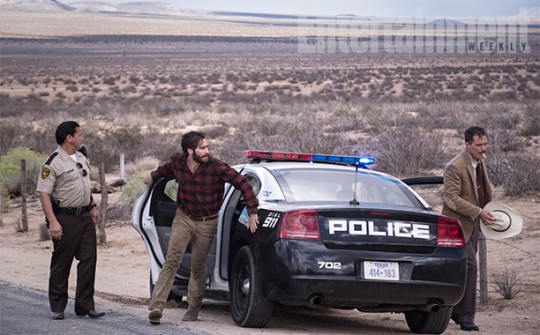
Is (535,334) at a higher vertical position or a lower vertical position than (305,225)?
lower

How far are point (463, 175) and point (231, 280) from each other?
7.26ft

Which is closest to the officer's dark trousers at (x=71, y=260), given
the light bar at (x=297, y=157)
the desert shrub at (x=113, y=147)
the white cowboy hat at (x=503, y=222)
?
the light bar at (x=297, y=157)

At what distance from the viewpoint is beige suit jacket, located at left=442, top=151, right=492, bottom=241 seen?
29.8 ft

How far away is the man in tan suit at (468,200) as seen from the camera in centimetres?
909

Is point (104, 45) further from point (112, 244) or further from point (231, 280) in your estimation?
Answer: point (231, 280)

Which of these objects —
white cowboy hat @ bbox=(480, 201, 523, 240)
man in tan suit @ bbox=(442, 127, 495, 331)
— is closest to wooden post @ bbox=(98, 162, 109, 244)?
man in tan suit @ bbox=(442, 127, 495, 331)

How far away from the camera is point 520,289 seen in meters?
11.2

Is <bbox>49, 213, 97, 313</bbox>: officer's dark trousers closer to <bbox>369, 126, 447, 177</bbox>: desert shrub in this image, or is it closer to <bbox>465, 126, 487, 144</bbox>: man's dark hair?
<bbox>465, 126, 487, 144</bbox>: man's dark hair

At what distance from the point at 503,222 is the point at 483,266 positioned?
1478 millimetres

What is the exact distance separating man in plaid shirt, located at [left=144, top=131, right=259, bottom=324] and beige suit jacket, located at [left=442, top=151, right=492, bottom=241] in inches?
70.9

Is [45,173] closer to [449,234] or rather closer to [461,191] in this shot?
[449,234]

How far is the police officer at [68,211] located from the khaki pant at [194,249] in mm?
696

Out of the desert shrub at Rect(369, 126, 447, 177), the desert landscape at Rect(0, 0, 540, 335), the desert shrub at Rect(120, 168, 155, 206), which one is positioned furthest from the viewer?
the desert shrub at Rect(369, 126, 447, 177)

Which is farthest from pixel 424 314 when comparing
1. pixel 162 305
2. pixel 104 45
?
pixel 104 45
